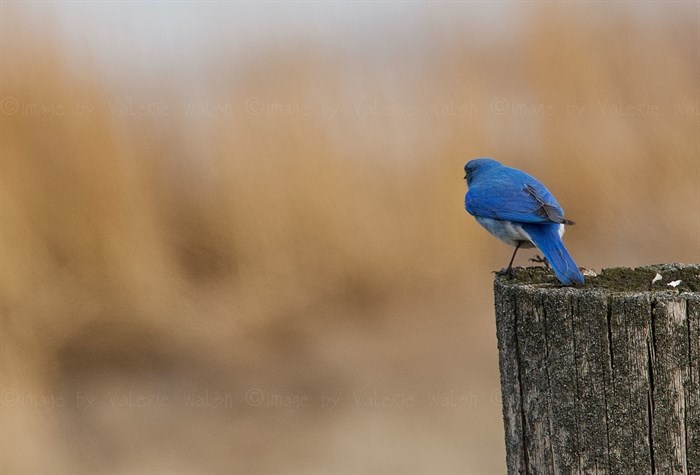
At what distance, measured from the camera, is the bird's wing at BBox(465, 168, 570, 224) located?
3746mm

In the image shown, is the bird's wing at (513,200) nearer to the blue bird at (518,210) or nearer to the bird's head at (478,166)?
the blue bird at (518,210)

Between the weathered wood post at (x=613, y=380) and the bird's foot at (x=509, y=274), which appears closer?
the weathered wood post at (x=613, y=380)

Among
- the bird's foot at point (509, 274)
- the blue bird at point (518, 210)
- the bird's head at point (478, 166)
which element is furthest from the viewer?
the bird's head at point (478, 166)

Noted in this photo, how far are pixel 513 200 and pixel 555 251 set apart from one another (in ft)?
2.46

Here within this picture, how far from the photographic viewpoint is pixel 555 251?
3.22 metres

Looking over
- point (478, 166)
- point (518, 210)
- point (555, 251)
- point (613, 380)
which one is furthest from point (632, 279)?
point (478, 166)

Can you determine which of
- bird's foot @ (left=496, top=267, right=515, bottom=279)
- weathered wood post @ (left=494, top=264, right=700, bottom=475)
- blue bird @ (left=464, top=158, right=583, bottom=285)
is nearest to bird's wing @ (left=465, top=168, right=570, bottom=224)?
blue bird @ (left=464, top=158, right=583, bottom=285)

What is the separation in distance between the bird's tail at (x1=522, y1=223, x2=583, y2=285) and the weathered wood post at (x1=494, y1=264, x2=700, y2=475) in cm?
34

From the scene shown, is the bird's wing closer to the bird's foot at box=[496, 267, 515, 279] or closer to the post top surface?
the bird's foot at box=[496, 267, 515, 279]

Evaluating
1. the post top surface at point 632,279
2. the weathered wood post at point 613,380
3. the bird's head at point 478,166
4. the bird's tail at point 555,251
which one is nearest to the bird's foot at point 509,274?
the post top surface at point 632,279

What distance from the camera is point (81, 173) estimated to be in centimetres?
587

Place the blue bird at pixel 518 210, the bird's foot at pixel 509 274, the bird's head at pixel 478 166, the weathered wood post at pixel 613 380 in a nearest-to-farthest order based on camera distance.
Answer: the weathered wood post at pixel 613 380
the bird's foot at pixel 509 274
the blue bird at pixel 518 210
the bird's head at pixel 478 166

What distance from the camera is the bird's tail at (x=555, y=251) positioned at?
113 inches

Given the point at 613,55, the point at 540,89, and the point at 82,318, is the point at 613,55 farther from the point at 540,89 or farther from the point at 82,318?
the point at 82,318
